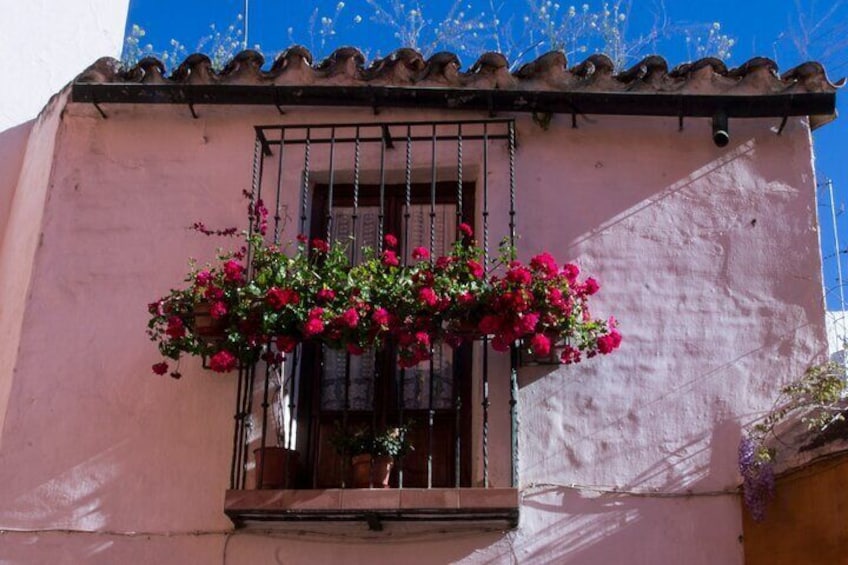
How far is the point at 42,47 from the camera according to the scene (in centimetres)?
754

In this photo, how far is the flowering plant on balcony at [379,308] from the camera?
5.76 m

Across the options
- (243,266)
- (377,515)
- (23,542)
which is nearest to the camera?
(377,515)

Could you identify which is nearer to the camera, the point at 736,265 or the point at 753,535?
the point at 753,535

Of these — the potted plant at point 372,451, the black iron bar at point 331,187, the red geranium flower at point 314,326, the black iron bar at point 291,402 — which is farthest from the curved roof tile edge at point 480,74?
the potted plant at point 372,451

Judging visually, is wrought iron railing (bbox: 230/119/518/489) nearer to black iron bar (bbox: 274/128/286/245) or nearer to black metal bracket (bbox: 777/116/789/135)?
black iron bar (bbox: 274/128/286/245)

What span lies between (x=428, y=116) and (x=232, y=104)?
1.03m

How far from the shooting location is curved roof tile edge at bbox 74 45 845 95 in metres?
6.63

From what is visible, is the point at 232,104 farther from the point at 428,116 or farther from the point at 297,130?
the point at 428,116

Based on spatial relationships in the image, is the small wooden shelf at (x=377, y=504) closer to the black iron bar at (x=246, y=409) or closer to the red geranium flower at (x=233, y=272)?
the black iron bar at (x=246, y=409)

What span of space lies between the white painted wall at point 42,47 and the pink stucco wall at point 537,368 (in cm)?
63

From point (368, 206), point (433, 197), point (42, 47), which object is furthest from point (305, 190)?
point (42, 47)

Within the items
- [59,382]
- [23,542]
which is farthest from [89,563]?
[59,382]

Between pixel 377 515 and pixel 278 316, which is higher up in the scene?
pixel 278 316

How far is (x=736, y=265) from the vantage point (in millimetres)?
6340
